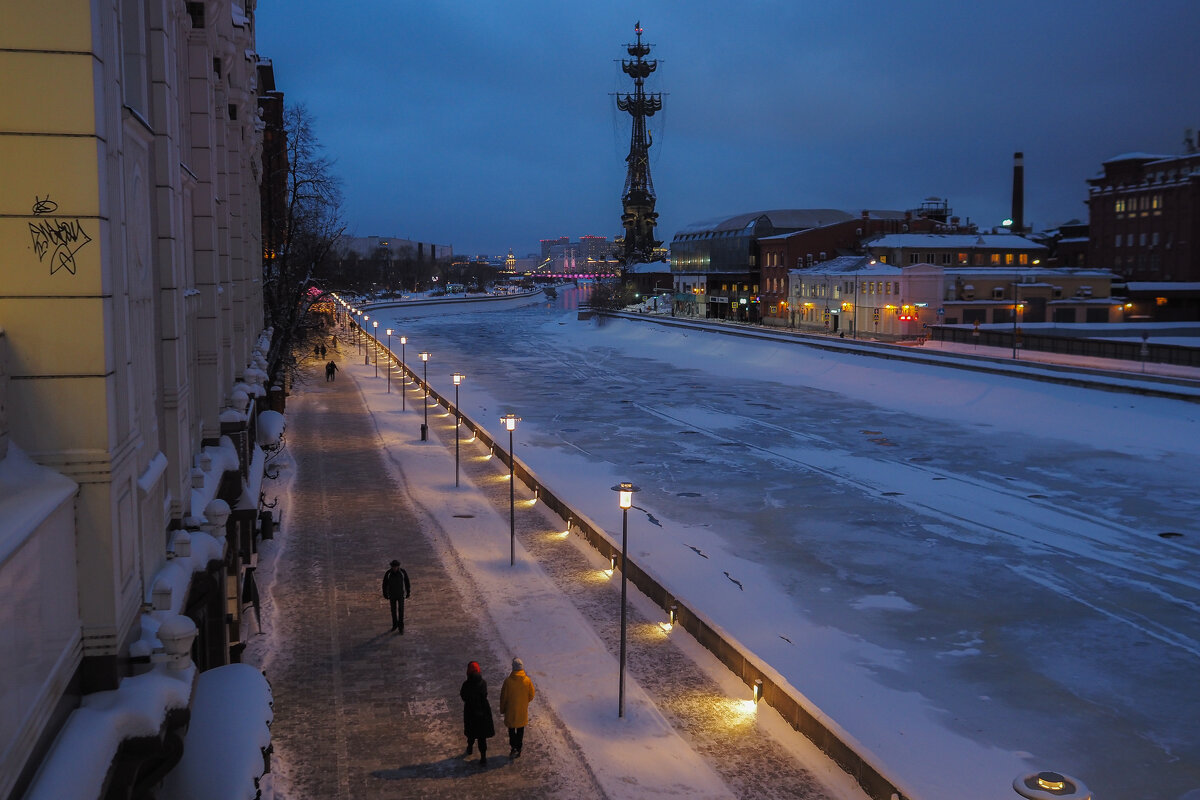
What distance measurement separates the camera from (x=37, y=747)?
5.18 meters

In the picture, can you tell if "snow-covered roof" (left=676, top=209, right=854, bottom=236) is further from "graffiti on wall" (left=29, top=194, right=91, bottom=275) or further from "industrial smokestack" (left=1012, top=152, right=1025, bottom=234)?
"graffiti on wall" (left=29, top=194, right=91, bottom=275)

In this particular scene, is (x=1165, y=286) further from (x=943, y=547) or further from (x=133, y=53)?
(x=133, y=53)

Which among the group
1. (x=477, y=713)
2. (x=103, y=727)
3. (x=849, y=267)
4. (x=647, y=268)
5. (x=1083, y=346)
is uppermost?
(x=647, y=268)

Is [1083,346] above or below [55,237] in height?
below

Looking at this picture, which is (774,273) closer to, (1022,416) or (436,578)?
(1022,416)

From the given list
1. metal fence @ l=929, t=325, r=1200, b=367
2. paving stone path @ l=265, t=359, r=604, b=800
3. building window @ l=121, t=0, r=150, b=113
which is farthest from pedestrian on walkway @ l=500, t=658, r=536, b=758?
metal fence @ l=929, t=325, r=1200, b=367

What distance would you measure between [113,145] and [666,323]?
8635cm

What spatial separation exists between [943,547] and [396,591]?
12.6 meters

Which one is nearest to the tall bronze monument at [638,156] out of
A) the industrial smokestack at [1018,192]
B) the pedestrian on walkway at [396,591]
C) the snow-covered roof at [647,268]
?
the snow-covered roof at [647,268]

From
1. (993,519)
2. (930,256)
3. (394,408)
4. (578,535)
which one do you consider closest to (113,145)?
(578,535)

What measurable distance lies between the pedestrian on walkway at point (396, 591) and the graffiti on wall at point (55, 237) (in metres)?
10.2

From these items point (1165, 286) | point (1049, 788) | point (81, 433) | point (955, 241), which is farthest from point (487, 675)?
point (1165, 286)

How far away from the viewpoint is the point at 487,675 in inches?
552

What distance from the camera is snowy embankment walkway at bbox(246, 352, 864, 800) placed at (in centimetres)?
1117
